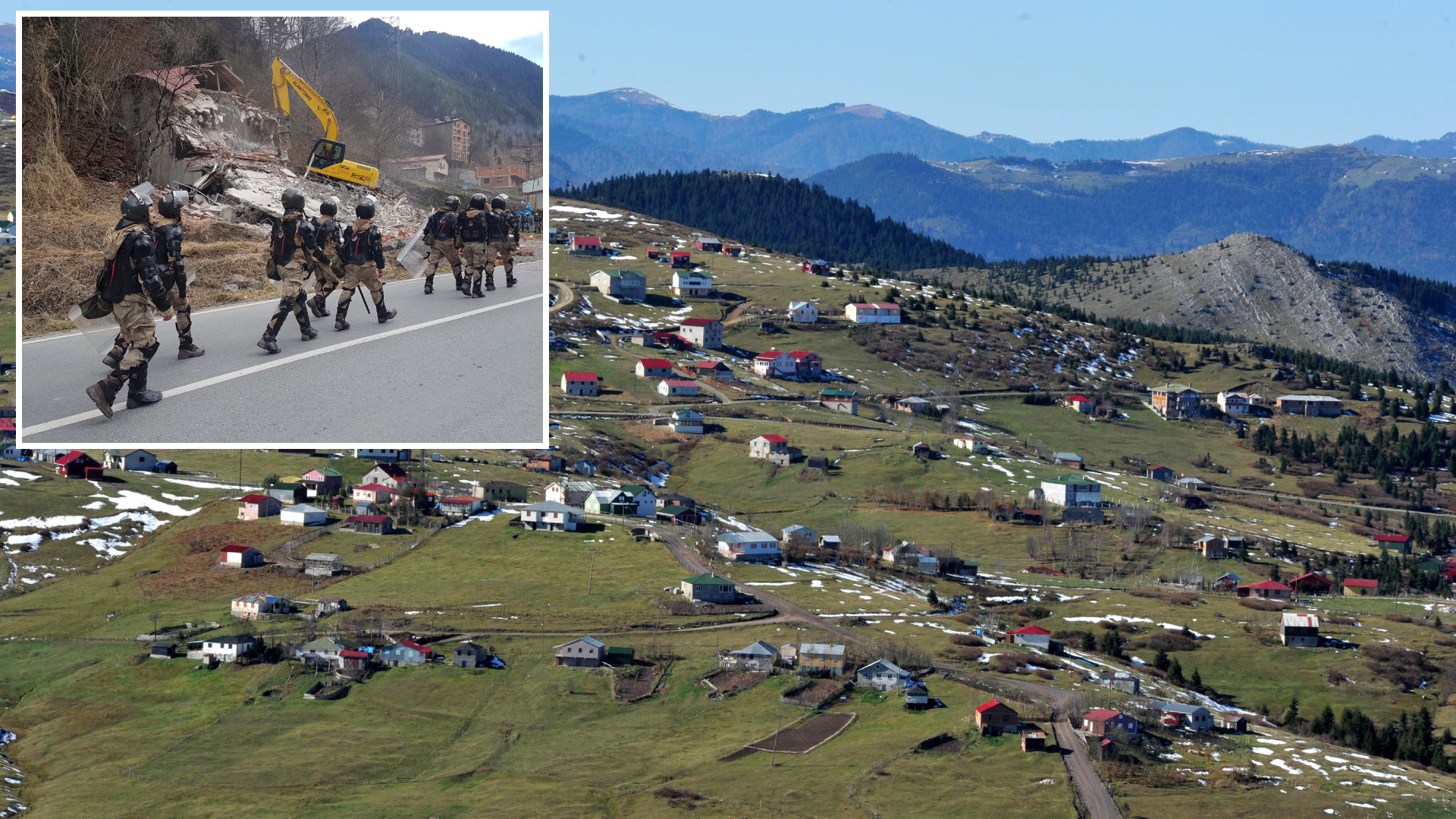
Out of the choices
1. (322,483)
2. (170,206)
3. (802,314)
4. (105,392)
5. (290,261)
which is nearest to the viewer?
(105,392)

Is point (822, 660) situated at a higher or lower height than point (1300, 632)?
higher

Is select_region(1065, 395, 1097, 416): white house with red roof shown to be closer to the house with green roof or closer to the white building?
the white building

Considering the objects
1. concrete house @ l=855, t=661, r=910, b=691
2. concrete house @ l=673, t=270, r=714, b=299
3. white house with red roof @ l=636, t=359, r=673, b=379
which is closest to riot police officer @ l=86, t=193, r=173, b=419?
concrete house @ l=855, t=661, r=910, b=691

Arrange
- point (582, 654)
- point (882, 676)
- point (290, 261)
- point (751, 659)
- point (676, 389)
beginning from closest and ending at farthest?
point (290, 261), point (882, 676), point (582, 654), point (751, 659), point (676, 389)

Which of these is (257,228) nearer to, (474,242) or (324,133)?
(324,133)

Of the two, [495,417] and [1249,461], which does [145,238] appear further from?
[1249,461]

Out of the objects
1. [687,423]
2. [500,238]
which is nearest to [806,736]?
[500,238]
